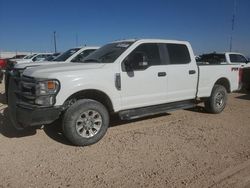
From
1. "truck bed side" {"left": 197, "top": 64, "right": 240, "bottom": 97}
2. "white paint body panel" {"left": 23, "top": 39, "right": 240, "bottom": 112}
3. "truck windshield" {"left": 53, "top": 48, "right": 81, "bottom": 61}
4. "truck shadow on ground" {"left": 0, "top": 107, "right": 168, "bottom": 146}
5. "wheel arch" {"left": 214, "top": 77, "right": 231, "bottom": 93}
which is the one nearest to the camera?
"white paint body panel" {"left": 23, "top": 39, "right": 240, "bottom": 112}

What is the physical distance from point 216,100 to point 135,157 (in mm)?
4142

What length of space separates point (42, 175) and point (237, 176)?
8.96 feet

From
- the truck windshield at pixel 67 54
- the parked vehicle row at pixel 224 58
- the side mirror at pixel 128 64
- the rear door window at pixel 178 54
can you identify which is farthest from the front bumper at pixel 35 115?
the parked vehicle row at pixel 224 58

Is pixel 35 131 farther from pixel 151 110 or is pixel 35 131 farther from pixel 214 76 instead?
pixel 214 76

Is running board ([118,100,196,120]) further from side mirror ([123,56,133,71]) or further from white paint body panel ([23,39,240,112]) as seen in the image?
side mirror ([123,56,133,71])

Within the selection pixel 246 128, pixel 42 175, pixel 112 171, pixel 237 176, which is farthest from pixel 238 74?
pixel 42 175

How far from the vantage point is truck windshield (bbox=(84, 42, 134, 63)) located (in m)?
6.14

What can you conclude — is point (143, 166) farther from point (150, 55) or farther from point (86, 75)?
point (150, 55)

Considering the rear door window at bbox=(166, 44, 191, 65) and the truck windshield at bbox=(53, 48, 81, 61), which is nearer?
the rear door window at bbox=(166, 44, 191, 65)

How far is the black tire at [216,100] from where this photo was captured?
802 centimetres

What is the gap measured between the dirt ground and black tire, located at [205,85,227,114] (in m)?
1.01

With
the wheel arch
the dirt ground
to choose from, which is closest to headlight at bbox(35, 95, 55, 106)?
the dirt ground

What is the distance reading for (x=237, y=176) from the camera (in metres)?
4.12

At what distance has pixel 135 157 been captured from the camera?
4832mm
